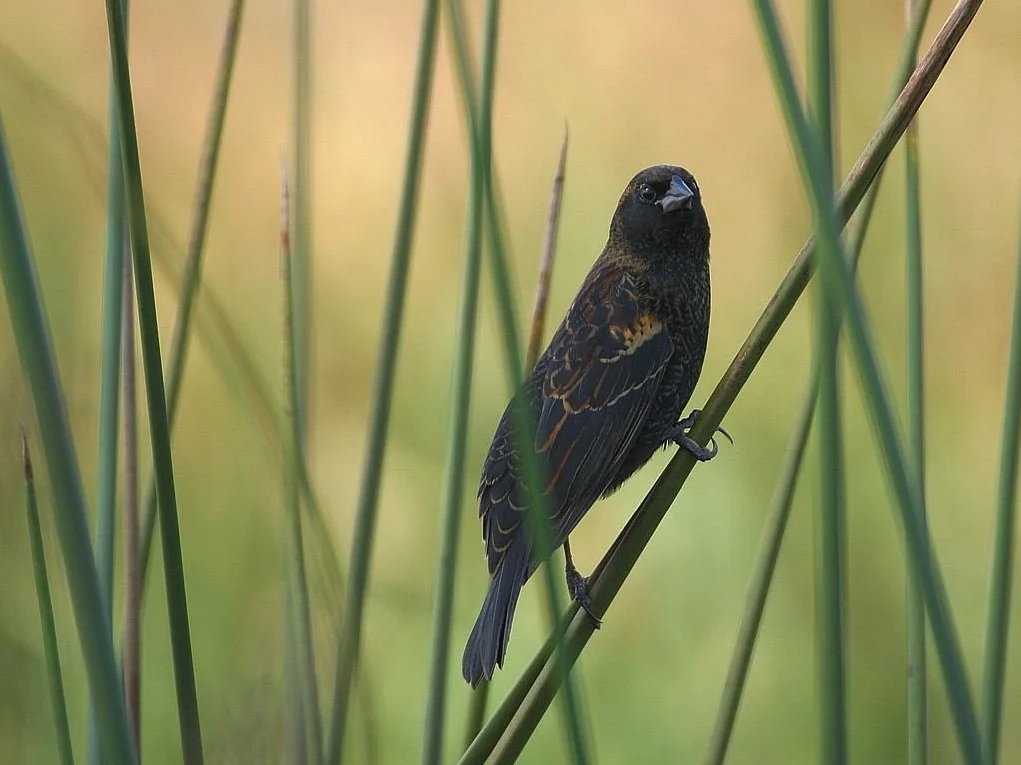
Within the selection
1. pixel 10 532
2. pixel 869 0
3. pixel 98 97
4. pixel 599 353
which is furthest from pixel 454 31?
pixel 869 0

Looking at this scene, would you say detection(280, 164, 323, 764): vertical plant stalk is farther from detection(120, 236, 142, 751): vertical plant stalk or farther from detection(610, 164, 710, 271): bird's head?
detection(610, 164, 710, 271): bird's head

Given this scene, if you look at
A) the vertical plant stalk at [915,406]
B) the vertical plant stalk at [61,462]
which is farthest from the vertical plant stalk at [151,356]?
the vertical plant stalk at [915,406]

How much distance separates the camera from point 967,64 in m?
3.08

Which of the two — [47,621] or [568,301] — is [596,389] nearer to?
[47,621]

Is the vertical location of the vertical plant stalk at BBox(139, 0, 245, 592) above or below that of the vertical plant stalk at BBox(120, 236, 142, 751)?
above

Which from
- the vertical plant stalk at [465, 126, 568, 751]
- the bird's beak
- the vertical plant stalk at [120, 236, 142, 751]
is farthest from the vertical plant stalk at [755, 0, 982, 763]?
the bird's beak

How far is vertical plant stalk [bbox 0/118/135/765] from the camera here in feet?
1.86

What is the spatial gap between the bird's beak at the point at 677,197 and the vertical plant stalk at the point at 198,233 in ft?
1.96

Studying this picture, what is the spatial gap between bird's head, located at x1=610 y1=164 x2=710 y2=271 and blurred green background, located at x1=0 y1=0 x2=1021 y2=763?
0.74 meters

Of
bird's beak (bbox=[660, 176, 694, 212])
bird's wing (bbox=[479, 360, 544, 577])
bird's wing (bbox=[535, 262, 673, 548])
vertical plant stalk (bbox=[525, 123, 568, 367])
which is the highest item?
bird's beak (bbox=[660, 176, 694, 212])

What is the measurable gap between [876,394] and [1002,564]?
404 millimetres

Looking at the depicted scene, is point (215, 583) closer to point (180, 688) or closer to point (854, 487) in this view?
point (854, 487)

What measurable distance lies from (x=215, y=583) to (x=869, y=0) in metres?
2.14

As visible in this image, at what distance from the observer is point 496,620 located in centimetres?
116
